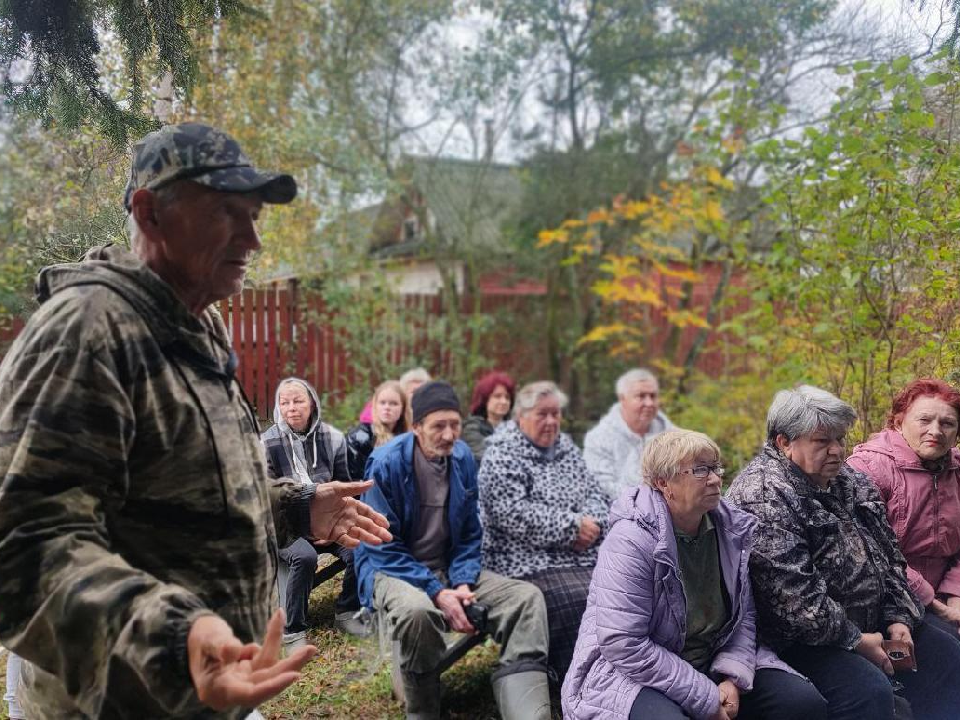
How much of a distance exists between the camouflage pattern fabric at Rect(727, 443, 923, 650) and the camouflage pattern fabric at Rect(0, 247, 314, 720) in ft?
6.88

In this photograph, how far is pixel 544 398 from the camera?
4.05 m

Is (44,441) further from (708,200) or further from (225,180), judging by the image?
(708,200)

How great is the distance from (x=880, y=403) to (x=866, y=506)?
1006mm

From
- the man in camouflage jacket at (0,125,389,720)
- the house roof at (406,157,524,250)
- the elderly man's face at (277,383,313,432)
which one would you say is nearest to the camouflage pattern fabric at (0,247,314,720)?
the man in camouflage jacket at (0,125,389,720)

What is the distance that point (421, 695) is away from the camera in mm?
3168

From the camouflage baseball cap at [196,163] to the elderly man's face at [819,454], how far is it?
237cm

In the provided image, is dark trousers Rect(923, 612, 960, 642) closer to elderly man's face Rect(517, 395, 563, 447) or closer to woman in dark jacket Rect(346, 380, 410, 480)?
elderly man's face Rect(517, 395, 563, 447)

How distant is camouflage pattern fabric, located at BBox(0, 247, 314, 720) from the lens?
1062 millimetres

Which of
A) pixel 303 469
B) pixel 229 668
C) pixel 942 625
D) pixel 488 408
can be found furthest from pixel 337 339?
pixel 229 668

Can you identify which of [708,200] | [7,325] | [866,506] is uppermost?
[708,200]

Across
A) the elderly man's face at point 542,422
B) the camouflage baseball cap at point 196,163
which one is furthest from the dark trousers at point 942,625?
the camouflage baseball cap at point 196,163

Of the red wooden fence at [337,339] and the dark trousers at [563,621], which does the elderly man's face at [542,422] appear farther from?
the red wooden fence at [337,339]

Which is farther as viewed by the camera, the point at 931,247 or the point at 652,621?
the point at 931,247

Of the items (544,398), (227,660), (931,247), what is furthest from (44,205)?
(931,247)
